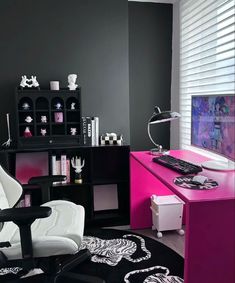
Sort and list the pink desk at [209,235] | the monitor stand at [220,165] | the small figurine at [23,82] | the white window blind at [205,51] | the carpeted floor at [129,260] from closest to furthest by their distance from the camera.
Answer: the pink desk at [209,235] < the monitor stand at [220,165] < the carpeted floor at [129,260] < the white window blind at [205,51] < the small figurine at [23,82]

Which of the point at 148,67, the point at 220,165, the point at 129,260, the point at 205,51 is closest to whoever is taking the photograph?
the point at 220,165

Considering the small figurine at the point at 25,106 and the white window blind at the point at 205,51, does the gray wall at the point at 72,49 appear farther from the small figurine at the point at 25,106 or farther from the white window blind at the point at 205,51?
the white window blind at the point at 205,51

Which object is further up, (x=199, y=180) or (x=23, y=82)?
(x=23, y=82)

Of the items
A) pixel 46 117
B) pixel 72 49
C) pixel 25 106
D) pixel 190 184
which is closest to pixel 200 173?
pixel 190 184

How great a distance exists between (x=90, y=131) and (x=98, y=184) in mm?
508

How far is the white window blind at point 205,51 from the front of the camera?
82.2 inches

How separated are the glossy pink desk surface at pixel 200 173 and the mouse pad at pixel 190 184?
27 mm

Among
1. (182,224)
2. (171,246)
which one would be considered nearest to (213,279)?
(171,246)

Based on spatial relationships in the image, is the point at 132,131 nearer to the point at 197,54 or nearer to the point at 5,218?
the point at 197,54

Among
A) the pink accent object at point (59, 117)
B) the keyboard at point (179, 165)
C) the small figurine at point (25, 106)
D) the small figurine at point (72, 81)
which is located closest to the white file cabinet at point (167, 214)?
the keyboard at point (179, 165)

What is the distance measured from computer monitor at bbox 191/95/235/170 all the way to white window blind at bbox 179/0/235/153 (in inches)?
11.3

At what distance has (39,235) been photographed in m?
1.54

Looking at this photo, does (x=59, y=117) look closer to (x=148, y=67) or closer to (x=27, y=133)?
(x=27, y=133)

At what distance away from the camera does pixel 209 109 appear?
184 cm
